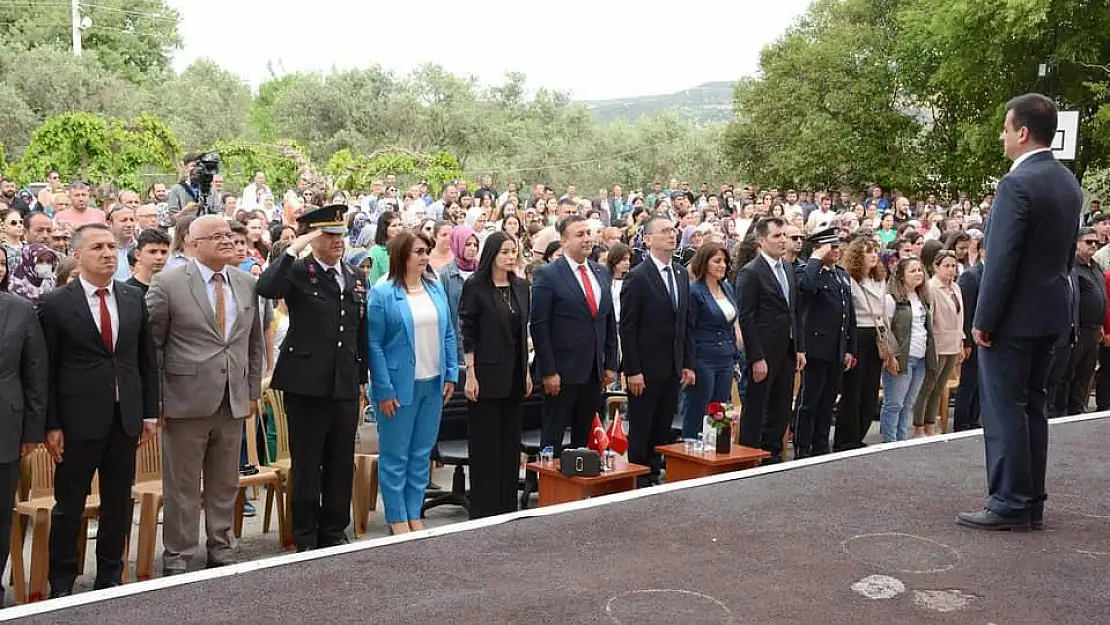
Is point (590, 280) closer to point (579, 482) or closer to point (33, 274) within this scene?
point (579, 482)

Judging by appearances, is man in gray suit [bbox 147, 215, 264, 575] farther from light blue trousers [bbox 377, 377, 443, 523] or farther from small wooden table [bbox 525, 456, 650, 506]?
small wooden table [bbox 525, 456, 650, 506]

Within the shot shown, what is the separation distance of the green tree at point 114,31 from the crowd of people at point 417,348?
46144 millimetres

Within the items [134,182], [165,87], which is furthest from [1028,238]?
[165,87]

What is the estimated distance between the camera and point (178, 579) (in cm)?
426

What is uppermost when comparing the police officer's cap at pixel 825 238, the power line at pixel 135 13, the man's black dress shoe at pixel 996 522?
the power line at pixel 135 13

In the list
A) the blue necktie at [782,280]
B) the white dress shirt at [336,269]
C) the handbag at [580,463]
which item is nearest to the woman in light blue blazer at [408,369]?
the white dress shirt at [336,269]

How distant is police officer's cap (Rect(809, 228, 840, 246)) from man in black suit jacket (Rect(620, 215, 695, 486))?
1.35 metres

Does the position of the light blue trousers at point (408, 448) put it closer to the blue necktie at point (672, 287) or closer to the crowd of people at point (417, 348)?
the crowd of people at point (417, 348)

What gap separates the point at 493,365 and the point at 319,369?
1.09 metres

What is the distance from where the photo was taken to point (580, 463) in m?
6.37

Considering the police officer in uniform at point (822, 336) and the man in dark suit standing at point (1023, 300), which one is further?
the police officer in uniform at point (822, 336)

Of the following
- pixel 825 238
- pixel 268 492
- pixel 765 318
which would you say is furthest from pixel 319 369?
pixel 825 238

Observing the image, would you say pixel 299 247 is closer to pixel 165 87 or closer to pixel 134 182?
pixel 134 182

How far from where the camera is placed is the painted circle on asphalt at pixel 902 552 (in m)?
4.43
